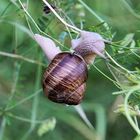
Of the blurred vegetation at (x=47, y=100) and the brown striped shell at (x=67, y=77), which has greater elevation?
the brown striped shell at (x=67, y=77)

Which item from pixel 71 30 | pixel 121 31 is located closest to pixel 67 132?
pixel 121 31

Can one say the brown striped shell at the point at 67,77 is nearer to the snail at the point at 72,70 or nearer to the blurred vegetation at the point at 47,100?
the snail at the point at 72,70

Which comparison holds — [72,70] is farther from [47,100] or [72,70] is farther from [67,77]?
[47,100]

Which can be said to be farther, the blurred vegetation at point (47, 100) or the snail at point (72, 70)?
the blurred vegetation at point (47, 100)

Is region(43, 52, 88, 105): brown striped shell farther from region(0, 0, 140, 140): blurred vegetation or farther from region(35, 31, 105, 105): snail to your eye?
region(0, 0, 140, 140): blurred vegetation

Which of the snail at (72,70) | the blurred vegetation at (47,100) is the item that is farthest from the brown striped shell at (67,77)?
the blurred vegetation at (47,100)

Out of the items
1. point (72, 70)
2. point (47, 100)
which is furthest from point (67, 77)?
point (47, 100)

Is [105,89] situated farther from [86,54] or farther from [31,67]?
[86,54]
